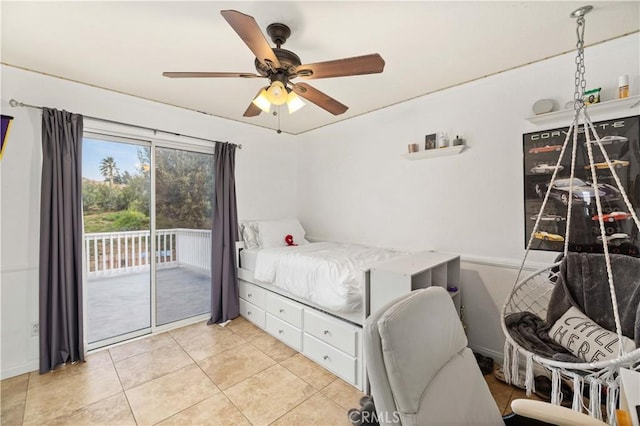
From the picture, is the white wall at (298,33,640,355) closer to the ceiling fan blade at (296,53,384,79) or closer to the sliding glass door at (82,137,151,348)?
the ceiling fan blade at (296,53,384,79)

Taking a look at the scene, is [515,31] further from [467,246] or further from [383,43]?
[467,246]

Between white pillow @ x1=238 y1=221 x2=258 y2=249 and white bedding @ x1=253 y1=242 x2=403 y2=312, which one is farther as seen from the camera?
white pillow @ x1=238 y1=221 x2=258 y2=249

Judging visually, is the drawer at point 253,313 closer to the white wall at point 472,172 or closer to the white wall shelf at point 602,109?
the white wall at point 472,172

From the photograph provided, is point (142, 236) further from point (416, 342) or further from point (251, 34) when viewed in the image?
point (416, 342)

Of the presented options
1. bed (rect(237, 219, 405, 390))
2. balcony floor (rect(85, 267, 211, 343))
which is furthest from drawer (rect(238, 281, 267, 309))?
balcony floor (rect(85, 267, 211, 343))

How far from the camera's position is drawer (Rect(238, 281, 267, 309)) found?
3.18m

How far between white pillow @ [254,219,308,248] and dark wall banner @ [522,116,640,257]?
8.59 ft

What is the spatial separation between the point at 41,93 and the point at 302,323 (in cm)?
311

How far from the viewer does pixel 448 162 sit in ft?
8.96

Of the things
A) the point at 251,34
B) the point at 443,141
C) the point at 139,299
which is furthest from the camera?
the point at 139,299

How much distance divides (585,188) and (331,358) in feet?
7.85

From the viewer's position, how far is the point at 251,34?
133cm

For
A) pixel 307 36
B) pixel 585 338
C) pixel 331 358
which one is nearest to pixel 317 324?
pixel 331 358

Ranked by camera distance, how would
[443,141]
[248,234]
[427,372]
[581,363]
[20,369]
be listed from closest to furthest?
[427,372] < [581,363] < [20,369] < [443,141] < [248,234]
